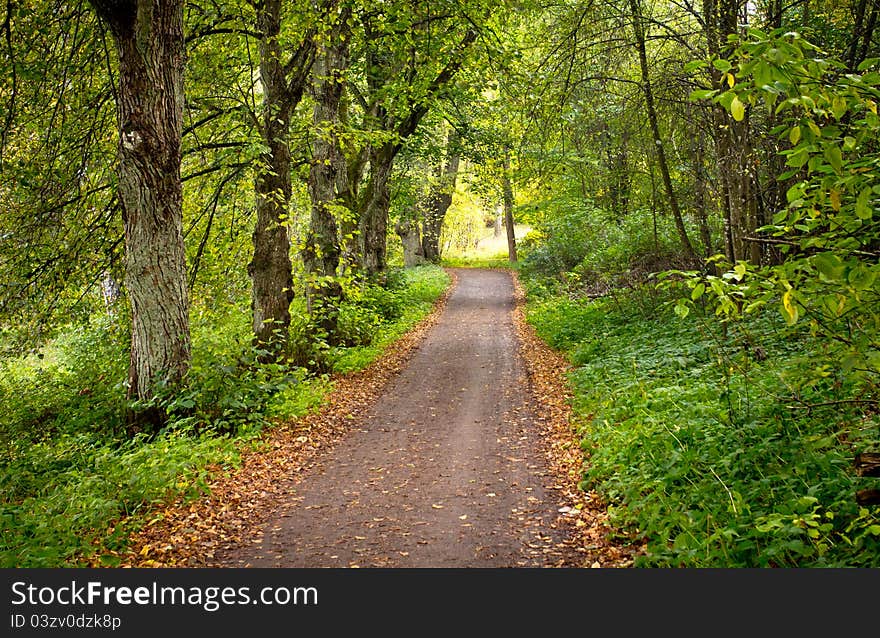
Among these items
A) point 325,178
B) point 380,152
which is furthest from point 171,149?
A: point 380,152

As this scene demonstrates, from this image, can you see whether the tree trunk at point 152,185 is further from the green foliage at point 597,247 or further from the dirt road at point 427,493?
the green foliage at point 597,247

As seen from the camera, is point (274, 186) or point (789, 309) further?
point (274, 186)

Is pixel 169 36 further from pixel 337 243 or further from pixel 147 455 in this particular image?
pixel 337 243

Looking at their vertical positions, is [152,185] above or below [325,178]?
below

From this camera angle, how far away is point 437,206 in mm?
33844

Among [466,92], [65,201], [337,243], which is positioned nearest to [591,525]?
[65,201]

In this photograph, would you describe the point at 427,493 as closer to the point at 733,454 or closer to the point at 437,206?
the point at 733,454

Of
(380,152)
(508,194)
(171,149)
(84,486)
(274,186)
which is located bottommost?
(84,486)

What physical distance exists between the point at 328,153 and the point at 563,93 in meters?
5.72

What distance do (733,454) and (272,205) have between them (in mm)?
8492

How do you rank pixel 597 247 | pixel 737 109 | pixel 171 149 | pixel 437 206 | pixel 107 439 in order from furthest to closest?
pixel 437 206 → pixel 597 247 → pixel 107 439 → pixel 171 149 → pixel 737 109

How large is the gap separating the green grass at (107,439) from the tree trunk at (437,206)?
18.3 m

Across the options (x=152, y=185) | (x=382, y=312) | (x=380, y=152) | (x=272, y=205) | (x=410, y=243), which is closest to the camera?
(x=152, y=185)

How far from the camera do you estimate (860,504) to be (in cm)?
417
